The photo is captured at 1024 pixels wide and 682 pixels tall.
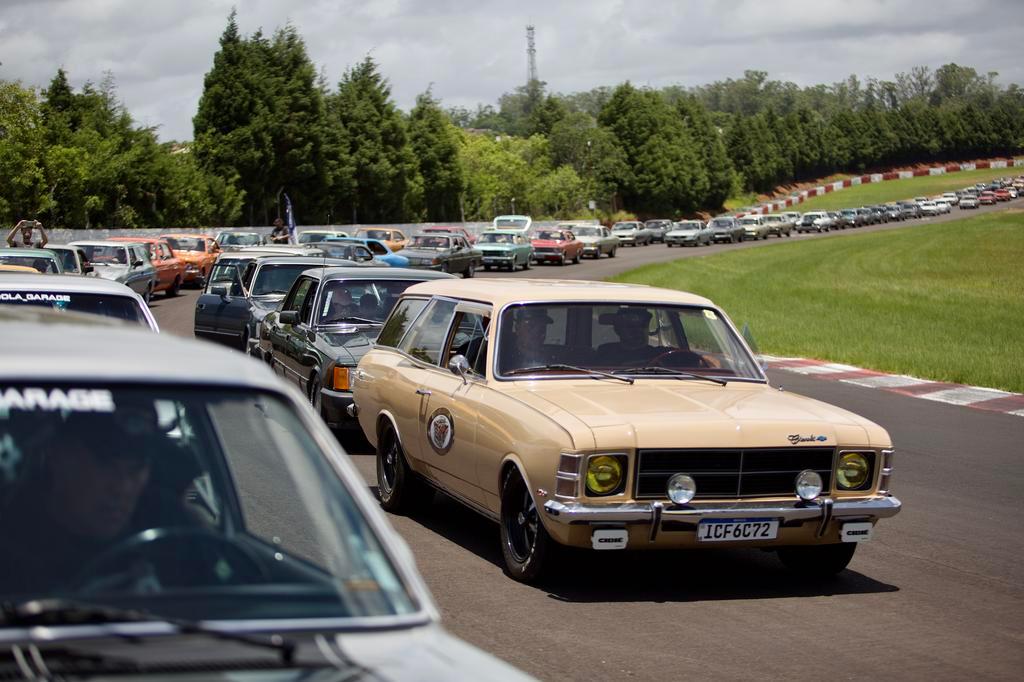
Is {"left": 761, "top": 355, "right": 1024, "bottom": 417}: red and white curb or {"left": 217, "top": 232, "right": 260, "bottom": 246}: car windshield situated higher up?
{"left": 217, "top": 232, "right": 260, "bottom": 246}: car windshield

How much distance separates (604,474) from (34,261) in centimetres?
1499

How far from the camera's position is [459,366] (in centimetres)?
827

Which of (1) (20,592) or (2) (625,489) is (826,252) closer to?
(2) (625,489)

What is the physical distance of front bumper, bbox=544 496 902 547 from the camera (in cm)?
689

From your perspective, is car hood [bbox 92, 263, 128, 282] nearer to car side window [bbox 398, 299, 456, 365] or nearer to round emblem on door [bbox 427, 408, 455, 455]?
car side window [bbox 398, 299, 456, 365]

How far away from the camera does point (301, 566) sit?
11.1 feet

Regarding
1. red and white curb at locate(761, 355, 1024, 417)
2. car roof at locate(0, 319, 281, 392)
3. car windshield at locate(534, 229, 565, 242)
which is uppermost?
car roof at locate(0, 319, 281, 392)

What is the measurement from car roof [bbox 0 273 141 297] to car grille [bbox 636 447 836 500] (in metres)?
3.61

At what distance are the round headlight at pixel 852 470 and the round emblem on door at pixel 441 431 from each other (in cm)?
238

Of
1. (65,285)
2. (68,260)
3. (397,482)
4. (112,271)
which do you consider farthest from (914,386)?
(112,271)

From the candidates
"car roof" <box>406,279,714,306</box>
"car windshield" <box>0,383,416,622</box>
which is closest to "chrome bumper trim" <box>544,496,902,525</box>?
"car roof" <box>406,279,714,306</box>

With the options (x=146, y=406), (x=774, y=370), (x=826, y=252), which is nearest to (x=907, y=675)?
(x=146, y=406)

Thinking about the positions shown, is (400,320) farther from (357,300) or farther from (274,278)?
(274,278)

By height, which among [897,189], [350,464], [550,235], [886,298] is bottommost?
[897,189]
